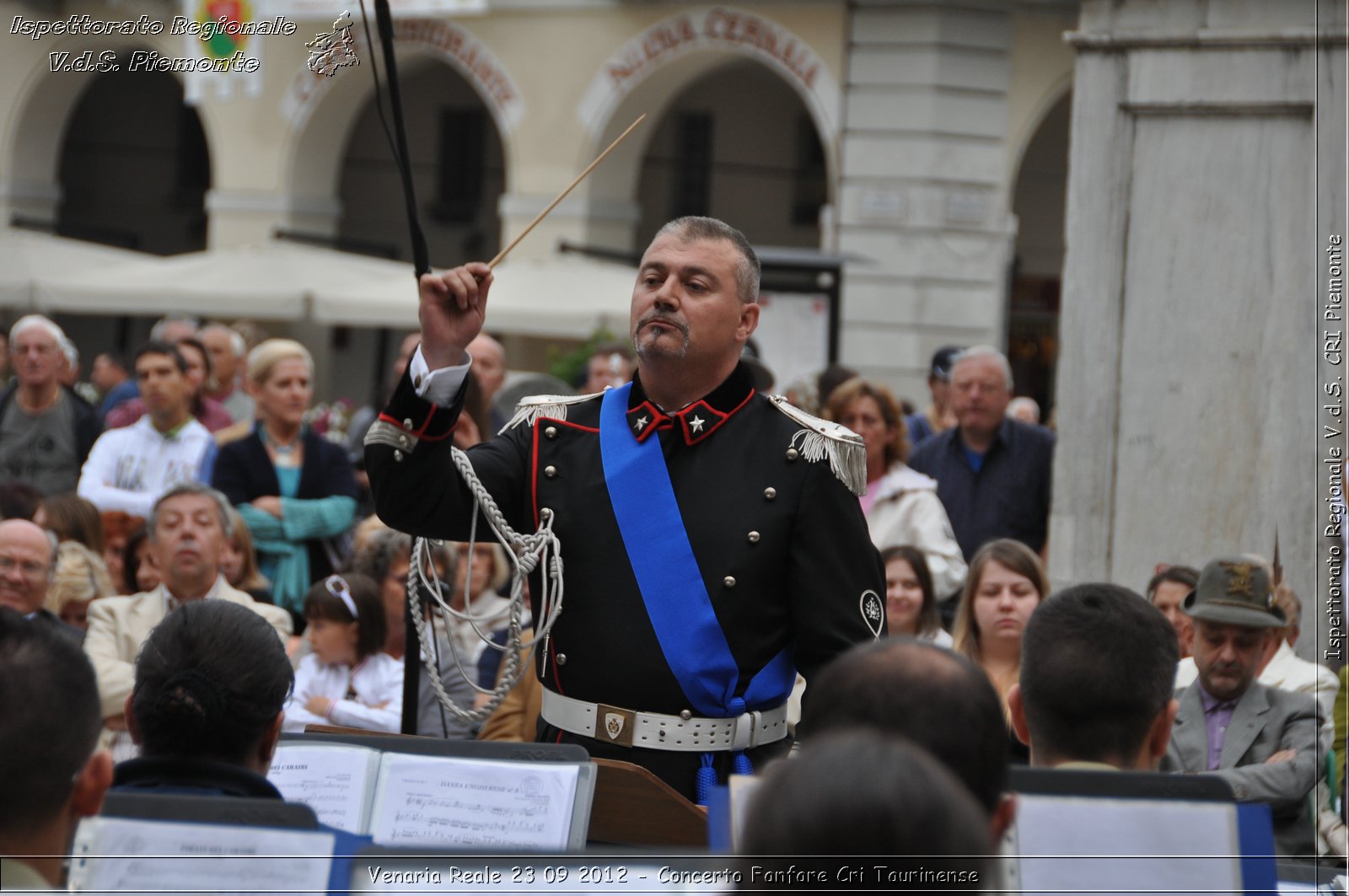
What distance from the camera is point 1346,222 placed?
548 cm

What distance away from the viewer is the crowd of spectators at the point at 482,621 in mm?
2094

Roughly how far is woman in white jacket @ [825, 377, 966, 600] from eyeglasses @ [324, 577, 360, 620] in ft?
6.59

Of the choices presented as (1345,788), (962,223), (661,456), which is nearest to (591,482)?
(661,456)

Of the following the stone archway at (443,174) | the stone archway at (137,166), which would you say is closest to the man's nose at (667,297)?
the stone archway at (443,174)

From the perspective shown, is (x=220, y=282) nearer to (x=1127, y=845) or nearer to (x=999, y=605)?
(x=999, y=605)

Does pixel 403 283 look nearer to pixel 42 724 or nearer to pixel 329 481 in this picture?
pixel 329 481

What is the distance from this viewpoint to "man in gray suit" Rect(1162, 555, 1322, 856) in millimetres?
4449

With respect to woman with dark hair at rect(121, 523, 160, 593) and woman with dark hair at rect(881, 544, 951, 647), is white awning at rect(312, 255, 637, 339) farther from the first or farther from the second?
woman with dark hair at rect(881, 544, 951, 647)

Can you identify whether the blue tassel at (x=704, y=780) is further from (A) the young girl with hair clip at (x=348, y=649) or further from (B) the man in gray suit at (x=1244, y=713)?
(A) the young girl with hair clip at (x=348, y=649)

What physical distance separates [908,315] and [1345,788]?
12189 millimetres

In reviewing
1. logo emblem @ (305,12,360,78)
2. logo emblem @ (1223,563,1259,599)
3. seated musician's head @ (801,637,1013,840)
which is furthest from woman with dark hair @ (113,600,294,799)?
logo emblem @ (1223,563,1259,599)

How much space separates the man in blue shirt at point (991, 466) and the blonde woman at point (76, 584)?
360 cm

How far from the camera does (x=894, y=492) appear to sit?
6898 mm

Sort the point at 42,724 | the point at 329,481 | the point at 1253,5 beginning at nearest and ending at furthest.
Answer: the point at 42,724 → the point at 1253,5 → the point at 329,481
